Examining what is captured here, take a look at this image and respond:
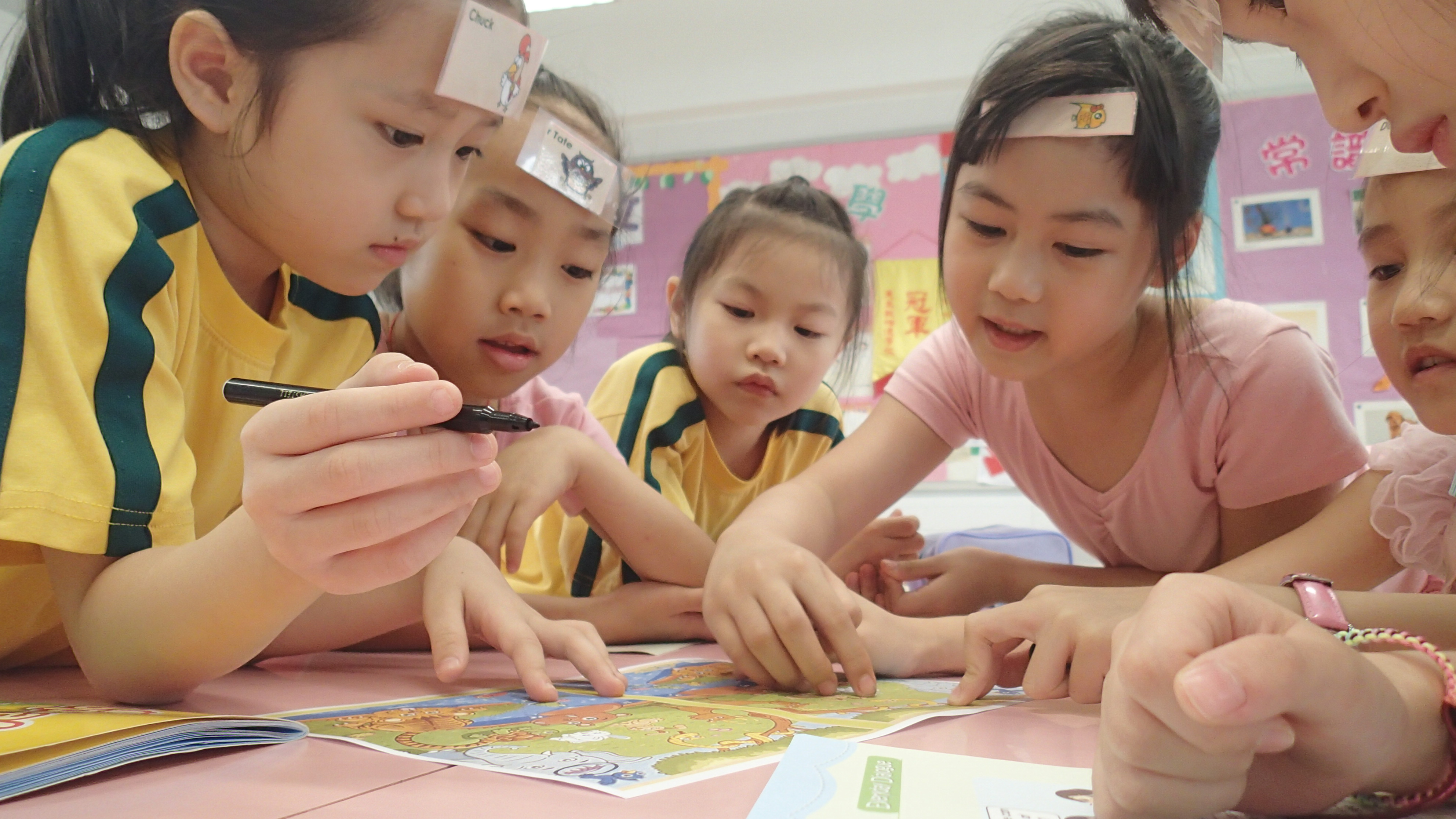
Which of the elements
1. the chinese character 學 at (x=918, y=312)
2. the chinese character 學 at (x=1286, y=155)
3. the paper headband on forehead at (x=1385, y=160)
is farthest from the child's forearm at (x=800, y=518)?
the chinese character 學 at (x=1286, y=155)

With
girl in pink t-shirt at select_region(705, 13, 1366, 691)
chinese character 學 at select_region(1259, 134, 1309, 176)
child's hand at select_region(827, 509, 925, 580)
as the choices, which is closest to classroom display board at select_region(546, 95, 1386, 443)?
chinese character 學 at select_region(1259, 134, 1309, 176)

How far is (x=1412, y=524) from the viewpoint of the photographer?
78 cm

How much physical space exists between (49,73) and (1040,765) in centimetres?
84

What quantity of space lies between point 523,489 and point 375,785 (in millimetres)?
526

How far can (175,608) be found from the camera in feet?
1.71

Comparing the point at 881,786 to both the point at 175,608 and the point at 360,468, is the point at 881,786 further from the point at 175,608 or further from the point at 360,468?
the point at 175,608

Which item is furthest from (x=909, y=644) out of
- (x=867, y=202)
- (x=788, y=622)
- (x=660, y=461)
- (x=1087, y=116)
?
(x=867, y=202)

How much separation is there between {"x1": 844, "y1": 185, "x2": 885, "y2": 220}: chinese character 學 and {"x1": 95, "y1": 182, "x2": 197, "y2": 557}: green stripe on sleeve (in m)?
2.25

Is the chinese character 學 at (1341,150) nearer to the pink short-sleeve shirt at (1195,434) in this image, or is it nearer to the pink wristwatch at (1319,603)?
the pink short-sleeve shirt at (1195,434)

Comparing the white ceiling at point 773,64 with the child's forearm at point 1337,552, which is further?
the white ceiling at point 773,64

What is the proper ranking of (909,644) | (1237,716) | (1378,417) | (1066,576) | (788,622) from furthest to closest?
(1378,417), (1066,576), (909,644), (788,622), (1237,716)

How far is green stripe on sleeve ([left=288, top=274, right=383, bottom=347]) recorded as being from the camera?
0.88 metres

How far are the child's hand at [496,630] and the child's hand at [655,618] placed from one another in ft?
0.75

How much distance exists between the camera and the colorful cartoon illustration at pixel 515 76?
2.60 ft
